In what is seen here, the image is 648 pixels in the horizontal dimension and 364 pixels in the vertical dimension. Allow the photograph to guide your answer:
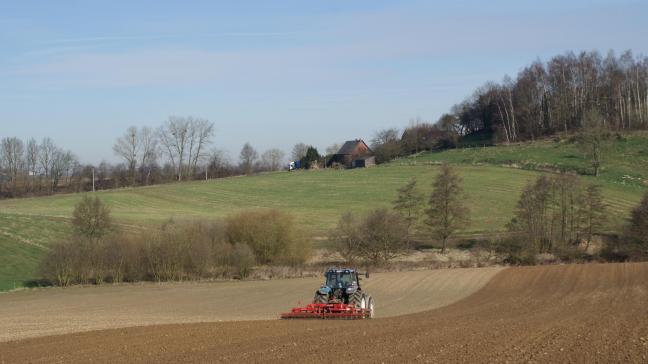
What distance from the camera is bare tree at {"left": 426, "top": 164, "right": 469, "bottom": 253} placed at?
61469 millimetres

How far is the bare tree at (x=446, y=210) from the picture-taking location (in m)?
61.5

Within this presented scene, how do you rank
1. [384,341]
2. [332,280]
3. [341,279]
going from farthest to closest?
[332,280] < [341,279] < [384,341]

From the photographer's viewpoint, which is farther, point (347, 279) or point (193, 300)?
point (193, 300)

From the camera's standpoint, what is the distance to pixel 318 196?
88938mm

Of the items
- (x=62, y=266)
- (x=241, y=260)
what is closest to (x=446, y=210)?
(x=241, y=260)

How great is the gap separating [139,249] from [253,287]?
1030cm

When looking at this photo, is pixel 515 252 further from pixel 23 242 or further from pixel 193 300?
pixel 23 242

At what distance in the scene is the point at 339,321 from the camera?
25906 mm

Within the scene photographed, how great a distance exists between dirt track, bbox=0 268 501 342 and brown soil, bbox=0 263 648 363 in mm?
4579

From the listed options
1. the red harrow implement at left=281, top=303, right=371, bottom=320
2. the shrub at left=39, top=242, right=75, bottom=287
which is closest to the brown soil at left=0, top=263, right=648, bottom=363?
the red harrow implement at left=281, top=303, right=371, bottom=320

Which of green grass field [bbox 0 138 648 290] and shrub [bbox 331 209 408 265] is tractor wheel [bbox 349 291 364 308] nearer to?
shrub [bbox 331 209 408 265]

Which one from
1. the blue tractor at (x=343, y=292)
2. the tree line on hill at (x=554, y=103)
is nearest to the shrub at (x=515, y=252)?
the blue tractor at (x=343, y=292)

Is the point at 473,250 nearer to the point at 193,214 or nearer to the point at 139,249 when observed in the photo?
the point at 139,249

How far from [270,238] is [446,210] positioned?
53.4 feet
